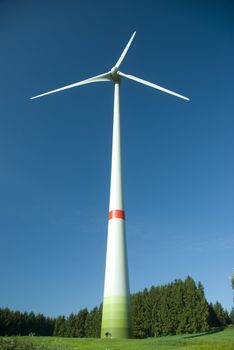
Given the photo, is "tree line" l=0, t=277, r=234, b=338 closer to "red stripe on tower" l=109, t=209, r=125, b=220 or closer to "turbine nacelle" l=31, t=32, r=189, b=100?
"red stripe on tower" l=109, t=209, r=125, b=220

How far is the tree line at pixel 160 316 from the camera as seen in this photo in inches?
3885

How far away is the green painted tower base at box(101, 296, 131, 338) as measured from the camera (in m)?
39.6

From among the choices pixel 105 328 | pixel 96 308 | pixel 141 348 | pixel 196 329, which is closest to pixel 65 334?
pixel 96 308

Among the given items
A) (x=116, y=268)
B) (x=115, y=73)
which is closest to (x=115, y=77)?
(x=115, y=73)

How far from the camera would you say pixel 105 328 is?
40.6 meters

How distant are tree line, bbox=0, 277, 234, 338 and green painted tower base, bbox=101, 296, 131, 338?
58863mm

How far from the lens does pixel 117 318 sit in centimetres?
3997

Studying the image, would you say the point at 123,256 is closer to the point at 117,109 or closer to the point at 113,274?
the point at 113,274

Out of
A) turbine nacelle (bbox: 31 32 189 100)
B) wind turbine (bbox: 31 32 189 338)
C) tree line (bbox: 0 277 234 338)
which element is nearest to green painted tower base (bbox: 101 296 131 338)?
wind turbine (bbox: 31 32 189 338)

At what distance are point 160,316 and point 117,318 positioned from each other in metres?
70.0

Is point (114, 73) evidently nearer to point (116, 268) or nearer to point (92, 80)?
point (92, 80)

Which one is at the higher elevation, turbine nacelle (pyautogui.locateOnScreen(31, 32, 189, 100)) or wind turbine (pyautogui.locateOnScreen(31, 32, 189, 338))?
turbine nacelle (pyautogui.locateOnScreen(31, 32, 189, 100))

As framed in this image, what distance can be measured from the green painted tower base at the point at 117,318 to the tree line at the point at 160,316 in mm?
58863

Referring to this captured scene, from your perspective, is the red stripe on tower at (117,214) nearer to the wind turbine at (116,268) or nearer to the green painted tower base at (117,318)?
the wind turbine at (116,268)
